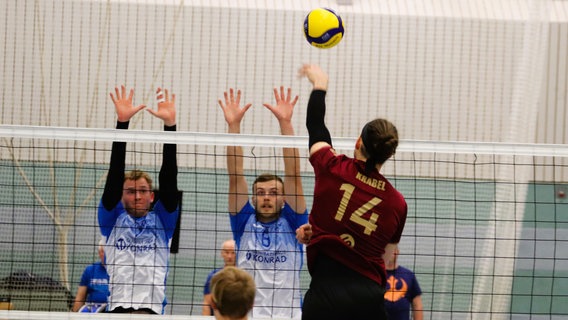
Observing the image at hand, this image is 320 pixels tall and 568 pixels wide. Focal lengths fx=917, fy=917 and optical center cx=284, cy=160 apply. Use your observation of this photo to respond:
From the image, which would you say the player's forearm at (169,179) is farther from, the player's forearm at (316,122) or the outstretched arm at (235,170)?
the player's forearm at (316,122)

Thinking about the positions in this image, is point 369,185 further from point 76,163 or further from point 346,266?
point 76,163

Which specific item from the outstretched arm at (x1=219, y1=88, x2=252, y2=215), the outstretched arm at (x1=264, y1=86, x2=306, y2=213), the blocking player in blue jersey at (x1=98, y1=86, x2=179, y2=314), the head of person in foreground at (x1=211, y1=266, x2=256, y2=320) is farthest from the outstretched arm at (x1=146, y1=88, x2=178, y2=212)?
the head of person in foreground at (x1=211, y1=266, x2=256, y2=320)

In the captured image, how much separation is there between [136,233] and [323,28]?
6.68 feet

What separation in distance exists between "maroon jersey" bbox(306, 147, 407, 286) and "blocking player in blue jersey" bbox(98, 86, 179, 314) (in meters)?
2.08

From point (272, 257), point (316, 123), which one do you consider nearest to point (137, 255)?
point (272, 257)

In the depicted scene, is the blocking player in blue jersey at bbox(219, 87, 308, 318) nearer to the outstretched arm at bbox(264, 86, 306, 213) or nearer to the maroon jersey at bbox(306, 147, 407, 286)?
the outstretched arm at bbox(264, 86, 306, 213)

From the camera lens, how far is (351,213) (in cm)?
472

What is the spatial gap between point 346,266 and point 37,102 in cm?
652

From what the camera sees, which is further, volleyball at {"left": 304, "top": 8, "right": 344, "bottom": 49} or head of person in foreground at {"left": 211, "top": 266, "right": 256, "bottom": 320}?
volleyball at {"left": 304, "top": 8, "right": 344, "bottom": 49}

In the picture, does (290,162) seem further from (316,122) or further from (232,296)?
(232,296)

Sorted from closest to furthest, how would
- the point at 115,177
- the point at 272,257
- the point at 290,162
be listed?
the point at 115,177
the point at 272,257
the point at 290,162

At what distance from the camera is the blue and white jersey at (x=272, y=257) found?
267 inches

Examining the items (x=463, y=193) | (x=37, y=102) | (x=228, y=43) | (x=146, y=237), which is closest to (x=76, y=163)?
(x=37, y=102)

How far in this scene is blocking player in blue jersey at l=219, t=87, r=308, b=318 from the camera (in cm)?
Result: 679
